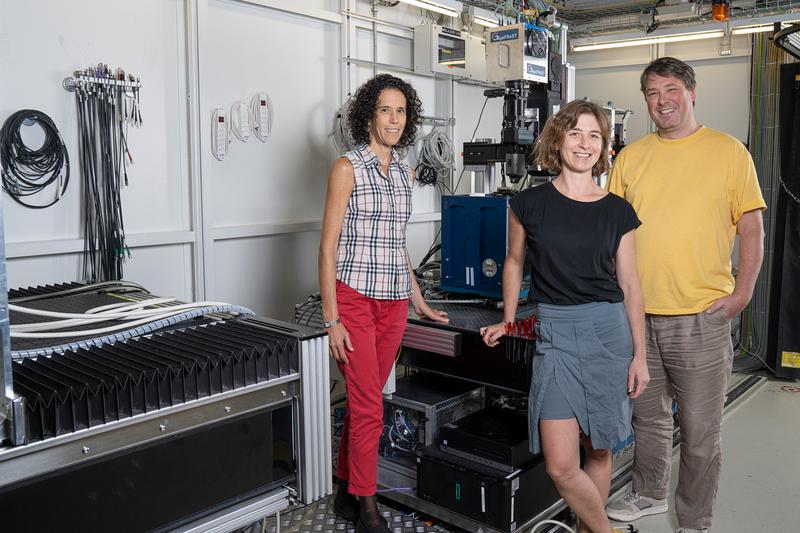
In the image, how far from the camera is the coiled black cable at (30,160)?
2688 millimetres

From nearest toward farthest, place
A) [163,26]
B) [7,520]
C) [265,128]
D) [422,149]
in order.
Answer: [7,520] < [163,26] < [265,128] < [422,149]

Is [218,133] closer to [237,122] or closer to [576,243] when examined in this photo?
[237,122]

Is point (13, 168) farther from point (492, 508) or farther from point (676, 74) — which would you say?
point (676, 74)

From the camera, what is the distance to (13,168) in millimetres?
2729

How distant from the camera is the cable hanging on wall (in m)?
2.92

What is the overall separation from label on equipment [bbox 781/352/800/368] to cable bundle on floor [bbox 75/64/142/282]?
156 inches

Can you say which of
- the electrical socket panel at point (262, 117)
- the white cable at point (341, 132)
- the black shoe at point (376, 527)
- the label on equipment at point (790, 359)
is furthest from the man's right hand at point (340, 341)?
the label on equipment at point (790, 359)

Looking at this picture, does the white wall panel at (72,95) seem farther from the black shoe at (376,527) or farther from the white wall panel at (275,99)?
the black shoe at (376,527)

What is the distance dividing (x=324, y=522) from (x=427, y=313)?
85cm

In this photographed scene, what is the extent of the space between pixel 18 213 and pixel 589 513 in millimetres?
2371

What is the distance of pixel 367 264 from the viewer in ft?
7.49

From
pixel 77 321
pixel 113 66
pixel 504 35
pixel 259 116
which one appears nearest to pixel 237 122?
pixel 259 116

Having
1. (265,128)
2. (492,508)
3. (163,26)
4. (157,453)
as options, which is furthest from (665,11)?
(157,453)

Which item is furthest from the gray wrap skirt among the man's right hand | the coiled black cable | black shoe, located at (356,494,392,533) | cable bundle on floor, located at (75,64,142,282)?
the coiled black cable
